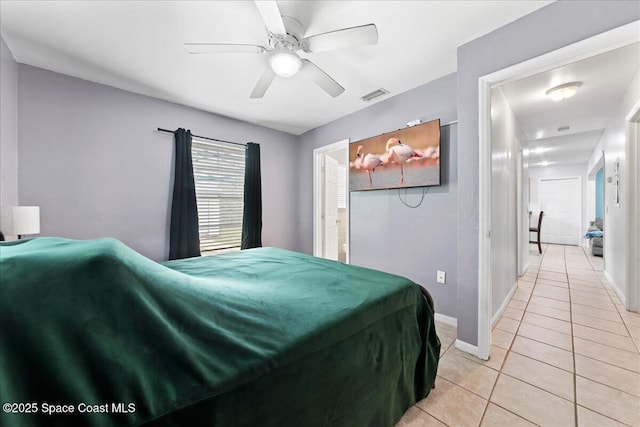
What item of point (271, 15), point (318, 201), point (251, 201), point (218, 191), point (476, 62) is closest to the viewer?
point (271, 15)

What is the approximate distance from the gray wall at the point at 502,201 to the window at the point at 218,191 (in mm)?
3094

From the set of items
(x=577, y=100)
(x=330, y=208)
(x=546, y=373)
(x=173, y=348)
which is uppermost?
(x=577, y=100)

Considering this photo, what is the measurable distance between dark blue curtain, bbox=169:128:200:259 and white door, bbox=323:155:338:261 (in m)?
1.96

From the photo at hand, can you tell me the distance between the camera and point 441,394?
4.83ft

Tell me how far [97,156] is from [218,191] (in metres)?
1.27

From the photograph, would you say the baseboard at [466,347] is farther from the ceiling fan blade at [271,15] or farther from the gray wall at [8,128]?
the gray wall at [8,128]

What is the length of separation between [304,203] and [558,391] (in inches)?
134

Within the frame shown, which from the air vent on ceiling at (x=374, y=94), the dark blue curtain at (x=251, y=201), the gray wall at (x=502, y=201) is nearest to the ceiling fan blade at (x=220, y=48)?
the air vent on ceiling at (x=374, y=94)

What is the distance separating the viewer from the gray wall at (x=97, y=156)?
217 centimetres

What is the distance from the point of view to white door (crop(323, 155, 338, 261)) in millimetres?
4016

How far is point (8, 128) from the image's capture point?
6.33ft

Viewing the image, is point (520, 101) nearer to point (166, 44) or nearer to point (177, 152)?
point (166, 44)

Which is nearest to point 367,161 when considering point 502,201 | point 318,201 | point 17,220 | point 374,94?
point 374,94

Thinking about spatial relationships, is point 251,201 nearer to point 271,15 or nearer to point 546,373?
A: point 271,15
